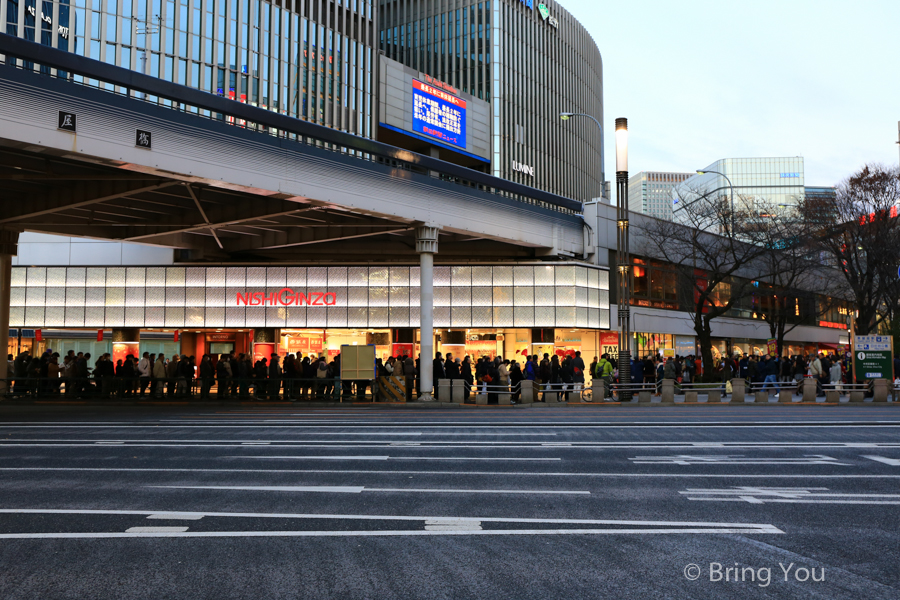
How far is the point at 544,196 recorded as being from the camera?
37.4 m

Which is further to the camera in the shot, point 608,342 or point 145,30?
point 145,30

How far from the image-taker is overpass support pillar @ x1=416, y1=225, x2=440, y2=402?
95.0ft

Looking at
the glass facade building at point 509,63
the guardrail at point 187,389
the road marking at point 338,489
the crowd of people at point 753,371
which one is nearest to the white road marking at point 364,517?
the road marking at point 338,489

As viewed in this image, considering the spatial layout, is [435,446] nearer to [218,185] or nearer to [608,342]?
[218,185]

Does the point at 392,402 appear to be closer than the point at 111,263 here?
Yes

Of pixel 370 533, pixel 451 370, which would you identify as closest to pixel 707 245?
pixel 451 370

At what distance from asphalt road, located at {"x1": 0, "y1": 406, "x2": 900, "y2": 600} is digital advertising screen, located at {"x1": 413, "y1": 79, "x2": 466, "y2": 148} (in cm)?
3422

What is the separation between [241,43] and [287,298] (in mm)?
38274

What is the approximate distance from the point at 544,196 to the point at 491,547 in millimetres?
31852

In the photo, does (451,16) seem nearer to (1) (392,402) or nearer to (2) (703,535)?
(1) (392,402)

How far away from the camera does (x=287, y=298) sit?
38312 millimetres

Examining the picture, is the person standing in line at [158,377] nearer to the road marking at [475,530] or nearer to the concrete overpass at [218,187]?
the concrete overpass at [218,187]

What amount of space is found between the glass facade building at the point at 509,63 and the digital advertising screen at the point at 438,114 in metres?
32.0

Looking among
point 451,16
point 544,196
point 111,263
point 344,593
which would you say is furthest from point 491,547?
point 451,16
